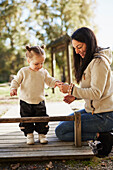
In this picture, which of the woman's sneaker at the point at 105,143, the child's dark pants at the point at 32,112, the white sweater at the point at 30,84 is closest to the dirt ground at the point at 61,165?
the woman's sneaker at the point at 105,143

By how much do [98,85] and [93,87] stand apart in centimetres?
7

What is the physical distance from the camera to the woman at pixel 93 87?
8.00ft

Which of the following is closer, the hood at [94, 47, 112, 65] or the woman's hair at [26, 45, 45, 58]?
the hood at [94, 47, 112, 65]

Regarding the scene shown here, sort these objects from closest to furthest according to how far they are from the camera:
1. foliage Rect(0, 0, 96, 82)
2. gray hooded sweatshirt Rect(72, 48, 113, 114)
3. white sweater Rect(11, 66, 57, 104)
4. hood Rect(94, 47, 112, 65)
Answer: gray hooded sweatshirt Rect(72, 48, 113, 114) < hood Rect(94, 47, 112, 65) < white sweater Rect(11, 66, 57, 104) < foliage Rect(0, 0, 96, 82)

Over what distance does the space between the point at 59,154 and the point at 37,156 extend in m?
0.28

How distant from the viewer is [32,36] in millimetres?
20109

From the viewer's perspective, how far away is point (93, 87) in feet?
8.04

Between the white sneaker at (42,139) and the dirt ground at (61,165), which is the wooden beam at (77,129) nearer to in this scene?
the dirt ground at (61,165)

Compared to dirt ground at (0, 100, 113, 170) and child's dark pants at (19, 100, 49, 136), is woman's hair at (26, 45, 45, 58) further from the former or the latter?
dirt ground at (0, 100, 113, 170)

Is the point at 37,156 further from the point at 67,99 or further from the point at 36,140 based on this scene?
the point at 67,99

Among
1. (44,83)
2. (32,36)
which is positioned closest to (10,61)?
(32,36)

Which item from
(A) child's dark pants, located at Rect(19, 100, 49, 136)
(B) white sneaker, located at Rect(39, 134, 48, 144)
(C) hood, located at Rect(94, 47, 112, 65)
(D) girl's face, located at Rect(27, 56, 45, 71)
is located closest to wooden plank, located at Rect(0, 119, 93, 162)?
(B) white sneaker, located at Rect(39, 134, 48, 144)

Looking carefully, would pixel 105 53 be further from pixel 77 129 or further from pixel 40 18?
pixel 40 18

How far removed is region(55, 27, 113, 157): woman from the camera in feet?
8.00
